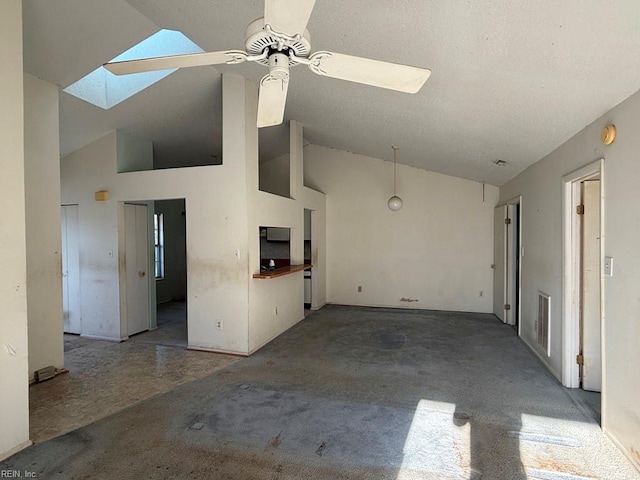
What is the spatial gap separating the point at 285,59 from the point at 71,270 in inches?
190

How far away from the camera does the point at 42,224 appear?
11.2ft

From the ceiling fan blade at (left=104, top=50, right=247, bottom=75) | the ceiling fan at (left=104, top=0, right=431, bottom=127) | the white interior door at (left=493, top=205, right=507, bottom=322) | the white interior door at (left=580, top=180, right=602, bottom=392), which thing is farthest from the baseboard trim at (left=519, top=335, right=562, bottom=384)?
the ceiling fan blade at (left=104, top=50, right=247, bottom=75)

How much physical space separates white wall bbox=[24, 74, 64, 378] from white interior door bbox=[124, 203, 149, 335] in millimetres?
1155

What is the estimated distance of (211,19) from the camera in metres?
2.77

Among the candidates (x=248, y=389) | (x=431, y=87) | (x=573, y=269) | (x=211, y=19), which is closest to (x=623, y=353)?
(x=573, y=269)

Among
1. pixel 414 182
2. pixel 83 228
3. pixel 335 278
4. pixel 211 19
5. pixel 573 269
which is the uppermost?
pixel 211 19

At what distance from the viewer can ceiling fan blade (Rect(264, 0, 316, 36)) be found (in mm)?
1302

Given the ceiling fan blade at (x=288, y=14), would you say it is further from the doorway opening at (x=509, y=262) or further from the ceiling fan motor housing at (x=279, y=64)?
the doorway opening at (x=509, y=262)

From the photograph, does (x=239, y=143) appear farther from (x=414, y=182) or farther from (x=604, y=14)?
(x=414, y=182)

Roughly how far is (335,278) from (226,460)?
16.9ft

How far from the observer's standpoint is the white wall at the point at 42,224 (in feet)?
10.8

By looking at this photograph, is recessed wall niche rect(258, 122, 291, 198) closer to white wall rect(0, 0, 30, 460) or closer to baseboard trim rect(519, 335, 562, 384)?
white wall rect(0, 0, 30, 460)

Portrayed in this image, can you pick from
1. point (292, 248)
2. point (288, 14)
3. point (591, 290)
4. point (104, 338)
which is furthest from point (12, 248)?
point (591, 290)

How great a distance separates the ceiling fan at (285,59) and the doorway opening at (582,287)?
2.33 meters
